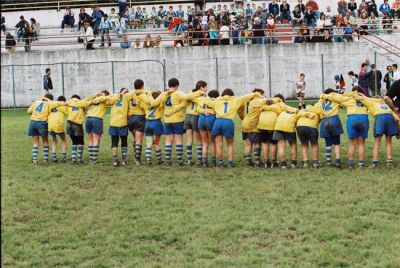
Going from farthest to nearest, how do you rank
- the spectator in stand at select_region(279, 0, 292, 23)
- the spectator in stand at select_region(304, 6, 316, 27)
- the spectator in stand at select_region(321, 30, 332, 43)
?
the spectator in stand at select_region(279, 0, 292, 23) → the spectator in stand at select_region(304, 6, 316, 27) → the spectator in stand at select_region(321, 30, 332, 43)

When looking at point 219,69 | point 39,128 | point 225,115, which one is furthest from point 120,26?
point 225,115

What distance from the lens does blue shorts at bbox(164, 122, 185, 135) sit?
1530 centimetres

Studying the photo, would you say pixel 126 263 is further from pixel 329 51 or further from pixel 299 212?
pixel 329 51

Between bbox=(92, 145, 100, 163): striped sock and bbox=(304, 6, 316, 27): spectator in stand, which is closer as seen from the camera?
bbox=(92, 145, 100, 163): striped sock

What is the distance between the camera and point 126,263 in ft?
27.8

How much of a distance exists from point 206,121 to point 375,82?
16.9 m

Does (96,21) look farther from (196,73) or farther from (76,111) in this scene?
(76,111)

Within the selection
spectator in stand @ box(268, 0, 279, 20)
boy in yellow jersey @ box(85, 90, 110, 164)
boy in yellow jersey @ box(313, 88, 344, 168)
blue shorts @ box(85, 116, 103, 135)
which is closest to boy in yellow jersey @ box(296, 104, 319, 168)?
boy in yellow jersey @ box(313, 88, 344, 168)

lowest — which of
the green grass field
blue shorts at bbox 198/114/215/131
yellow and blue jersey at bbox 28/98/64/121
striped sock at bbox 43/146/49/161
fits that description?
the green grass field

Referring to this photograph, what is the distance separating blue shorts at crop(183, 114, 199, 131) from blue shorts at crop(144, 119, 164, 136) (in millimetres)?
571

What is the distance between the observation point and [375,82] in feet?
98.4

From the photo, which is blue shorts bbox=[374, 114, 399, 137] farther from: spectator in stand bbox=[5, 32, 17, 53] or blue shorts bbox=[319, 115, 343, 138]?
spectator in stand bbox=[5, 32, 17, 53]

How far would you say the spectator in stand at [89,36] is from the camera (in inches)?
1423

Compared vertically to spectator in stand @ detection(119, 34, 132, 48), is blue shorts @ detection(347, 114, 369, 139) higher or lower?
lower
